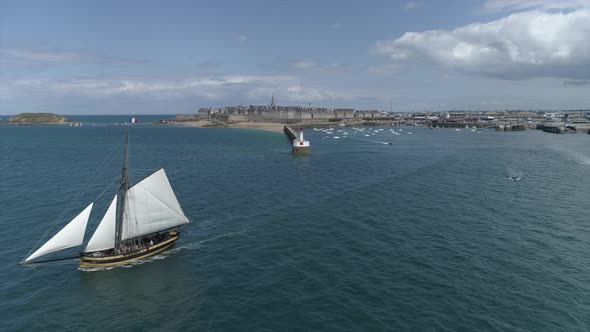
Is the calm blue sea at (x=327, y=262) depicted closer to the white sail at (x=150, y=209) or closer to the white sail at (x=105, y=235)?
the white sail at (x=105, y=235)

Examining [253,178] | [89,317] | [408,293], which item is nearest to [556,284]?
[408,293]

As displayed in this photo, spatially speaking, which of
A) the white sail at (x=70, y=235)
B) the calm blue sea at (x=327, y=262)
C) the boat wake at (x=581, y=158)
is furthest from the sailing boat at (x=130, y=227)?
the boat wake at (x=581, y=158)

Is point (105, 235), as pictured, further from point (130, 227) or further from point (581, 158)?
point (581, 158)

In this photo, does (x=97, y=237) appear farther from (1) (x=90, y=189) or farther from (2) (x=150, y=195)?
(1) (x=90, y=189)

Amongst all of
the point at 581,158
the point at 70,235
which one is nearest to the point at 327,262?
the point at 70,235

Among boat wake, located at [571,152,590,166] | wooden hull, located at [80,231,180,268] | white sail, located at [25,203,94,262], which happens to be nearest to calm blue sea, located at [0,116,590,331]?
wooden hull, located at [80,231,180,268]

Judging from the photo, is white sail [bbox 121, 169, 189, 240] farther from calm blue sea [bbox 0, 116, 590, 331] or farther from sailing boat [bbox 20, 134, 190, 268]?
calm blue sea [bbox 0, 116, 590, 331]

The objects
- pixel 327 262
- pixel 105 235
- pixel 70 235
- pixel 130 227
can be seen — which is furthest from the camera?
pixel 130 227
